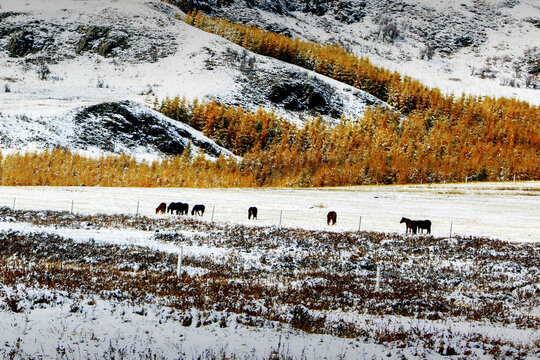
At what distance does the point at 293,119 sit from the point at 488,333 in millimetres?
141105

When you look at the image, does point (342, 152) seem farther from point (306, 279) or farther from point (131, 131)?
point (306, 279)

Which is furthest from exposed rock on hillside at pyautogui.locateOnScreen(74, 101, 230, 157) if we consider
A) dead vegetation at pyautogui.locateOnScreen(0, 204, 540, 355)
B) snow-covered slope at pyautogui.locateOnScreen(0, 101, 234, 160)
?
dead vegetation at pyautogui.locateOnScreen(0, 204, 540, 355)

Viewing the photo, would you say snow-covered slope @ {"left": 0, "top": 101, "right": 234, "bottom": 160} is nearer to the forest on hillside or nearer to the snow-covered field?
the forest on hillside

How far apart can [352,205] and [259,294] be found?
1678 inches

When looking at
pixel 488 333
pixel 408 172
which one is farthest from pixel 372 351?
pixel 408 172

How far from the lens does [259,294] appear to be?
13672mm

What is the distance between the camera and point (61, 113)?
108000 millimetres

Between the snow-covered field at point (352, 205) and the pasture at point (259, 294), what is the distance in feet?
23.9

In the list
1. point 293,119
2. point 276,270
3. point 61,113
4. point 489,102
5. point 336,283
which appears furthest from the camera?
point 489,102

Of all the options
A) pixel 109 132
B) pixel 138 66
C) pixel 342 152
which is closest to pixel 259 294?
pixel 109 132

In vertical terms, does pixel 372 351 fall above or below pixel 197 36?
below

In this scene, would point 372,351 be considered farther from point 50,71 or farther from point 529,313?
point 50,71

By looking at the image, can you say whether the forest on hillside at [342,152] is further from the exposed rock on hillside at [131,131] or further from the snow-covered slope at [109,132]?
the exposed rock on hillside at [131,131]

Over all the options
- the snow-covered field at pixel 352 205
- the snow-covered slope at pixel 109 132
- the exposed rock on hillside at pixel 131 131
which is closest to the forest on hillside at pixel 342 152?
the snow-covered slope at pixel 109 132
